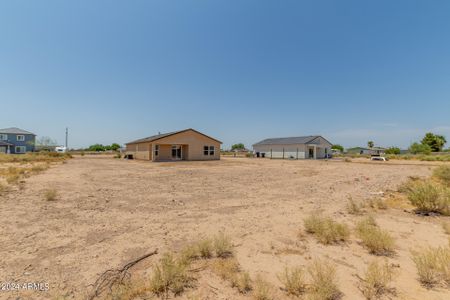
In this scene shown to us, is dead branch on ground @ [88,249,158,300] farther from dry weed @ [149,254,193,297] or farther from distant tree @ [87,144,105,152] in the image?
distant tree @ [87,144,105,152]

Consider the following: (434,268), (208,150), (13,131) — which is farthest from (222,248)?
(13,131)

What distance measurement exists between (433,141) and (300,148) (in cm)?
5329

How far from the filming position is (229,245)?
3781 millimetres

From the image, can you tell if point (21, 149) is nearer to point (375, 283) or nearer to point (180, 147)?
point (180, 147)

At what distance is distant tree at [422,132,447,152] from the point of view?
61069mm

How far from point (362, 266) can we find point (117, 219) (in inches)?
211

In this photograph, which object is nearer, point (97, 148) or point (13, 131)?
point (13, 131)

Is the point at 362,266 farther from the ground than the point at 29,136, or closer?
closer

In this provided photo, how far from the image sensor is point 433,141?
2426 inches

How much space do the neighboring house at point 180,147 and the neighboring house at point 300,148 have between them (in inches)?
626

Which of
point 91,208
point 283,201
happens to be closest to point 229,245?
point 283,201

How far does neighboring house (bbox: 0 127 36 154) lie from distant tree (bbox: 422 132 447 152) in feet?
351

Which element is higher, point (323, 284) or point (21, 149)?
point (21, 149)

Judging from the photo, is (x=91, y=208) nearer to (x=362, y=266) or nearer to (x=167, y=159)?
(x=362, y=266)
